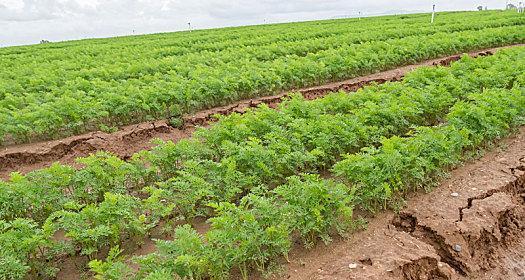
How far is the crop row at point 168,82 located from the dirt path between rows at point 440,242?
8.02 meters

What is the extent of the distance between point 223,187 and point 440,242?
3.30 meters

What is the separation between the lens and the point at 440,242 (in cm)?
652

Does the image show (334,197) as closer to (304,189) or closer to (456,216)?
(304,189)

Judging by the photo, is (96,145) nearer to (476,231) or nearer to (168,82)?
(168,82)

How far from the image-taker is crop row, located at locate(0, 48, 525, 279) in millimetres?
5879

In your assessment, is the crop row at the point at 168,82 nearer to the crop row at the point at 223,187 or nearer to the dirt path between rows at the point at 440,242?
the crop row at the point at 223,187

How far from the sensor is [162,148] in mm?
8547

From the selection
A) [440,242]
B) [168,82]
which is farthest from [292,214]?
[168,82]

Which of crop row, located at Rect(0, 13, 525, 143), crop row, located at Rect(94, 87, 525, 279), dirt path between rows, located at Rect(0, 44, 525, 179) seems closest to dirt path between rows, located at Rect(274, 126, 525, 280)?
crop row, located at Rect(94, 87, 525, 279)

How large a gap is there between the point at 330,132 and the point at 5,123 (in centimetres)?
853

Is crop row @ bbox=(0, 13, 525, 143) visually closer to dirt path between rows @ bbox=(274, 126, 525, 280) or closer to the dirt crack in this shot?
dirt path between rows @ bbox=(274, 126, 525, 280)

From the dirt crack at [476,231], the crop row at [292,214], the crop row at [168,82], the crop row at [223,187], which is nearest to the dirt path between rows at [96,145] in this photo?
the crop row at [168,82]

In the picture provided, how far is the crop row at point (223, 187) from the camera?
588 centimetres

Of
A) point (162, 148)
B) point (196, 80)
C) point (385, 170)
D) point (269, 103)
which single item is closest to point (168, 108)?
point (196, 80)
